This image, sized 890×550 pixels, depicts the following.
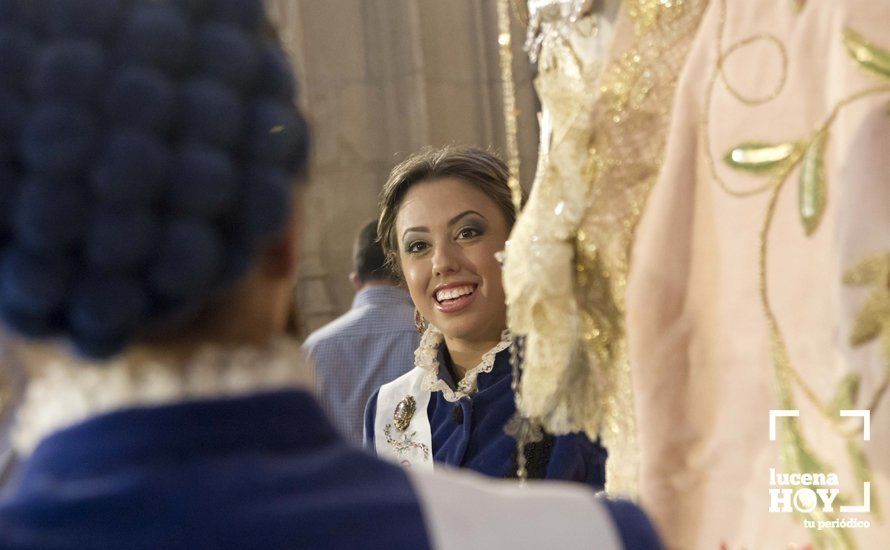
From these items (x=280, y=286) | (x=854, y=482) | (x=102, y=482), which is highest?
(x=280, y=286)

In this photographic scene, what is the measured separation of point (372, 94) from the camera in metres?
5.03

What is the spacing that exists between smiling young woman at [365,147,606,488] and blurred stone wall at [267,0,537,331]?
2648 millimetres

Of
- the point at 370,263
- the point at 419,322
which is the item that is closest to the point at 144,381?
the point at 419,322

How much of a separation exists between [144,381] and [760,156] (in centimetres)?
58

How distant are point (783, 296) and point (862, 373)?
0.10m

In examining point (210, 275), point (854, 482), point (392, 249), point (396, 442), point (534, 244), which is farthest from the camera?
point (392, 249)

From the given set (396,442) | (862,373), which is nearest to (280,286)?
(862,373)

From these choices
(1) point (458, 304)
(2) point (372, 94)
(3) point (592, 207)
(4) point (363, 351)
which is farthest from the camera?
(2) point (372, 94)

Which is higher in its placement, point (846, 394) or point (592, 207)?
point (592, 207)

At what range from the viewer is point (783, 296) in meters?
0.93

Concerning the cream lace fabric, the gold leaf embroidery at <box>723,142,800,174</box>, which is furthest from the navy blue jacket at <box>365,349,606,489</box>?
the gold leaf embroidery at <box>723,142,800,174</box>

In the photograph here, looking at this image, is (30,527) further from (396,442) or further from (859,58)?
(396,442)

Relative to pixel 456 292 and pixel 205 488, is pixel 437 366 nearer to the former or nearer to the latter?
pixel 456 292

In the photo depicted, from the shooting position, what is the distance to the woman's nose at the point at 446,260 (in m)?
2.12
